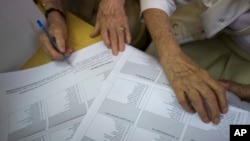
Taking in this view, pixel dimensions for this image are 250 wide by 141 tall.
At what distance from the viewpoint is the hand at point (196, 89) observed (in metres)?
0.61

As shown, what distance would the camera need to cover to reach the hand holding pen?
780mm

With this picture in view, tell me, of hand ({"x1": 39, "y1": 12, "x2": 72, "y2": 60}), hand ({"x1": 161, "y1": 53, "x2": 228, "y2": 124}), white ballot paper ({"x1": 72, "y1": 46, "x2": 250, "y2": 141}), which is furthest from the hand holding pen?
hand ({"x1": 161, "y1": 53, "x2": 228, "y2": 124})

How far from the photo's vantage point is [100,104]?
0.67 metres

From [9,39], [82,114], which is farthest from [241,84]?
[9,39]

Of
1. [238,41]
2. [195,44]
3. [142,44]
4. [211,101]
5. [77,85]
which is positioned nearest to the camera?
[211,101]

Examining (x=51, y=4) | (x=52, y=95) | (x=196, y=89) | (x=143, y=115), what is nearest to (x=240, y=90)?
(x=196, y=89)

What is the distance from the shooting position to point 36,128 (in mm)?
667

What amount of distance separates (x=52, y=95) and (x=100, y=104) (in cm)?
14

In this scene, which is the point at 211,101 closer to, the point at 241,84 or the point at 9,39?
the point at 241,84

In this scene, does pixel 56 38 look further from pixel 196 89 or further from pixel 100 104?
pixel 196 89

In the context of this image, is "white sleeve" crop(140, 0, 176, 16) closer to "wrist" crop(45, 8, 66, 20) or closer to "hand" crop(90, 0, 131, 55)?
"hand" crop(90, 0, 131, 55)

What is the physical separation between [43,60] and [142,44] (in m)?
0.56

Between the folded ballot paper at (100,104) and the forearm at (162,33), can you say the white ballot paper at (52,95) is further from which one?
the forearm at (162,33)

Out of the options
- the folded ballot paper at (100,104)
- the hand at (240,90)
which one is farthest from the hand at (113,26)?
the hand at (240,90)
